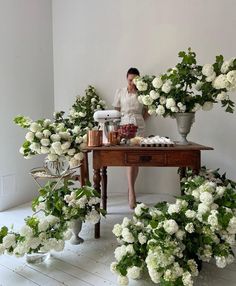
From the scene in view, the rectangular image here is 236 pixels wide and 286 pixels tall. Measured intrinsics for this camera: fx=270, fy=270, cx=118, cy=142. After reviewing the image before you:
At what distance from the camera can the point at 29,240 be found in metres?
1.56

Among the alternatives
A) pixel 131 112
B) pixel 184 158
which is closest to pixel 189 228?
pixel 184 158

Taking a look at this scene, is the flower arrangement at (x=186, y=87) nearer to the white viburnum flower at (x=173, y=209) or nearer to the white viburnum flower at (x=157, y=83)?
the white viburnum flower at (x=157, y=83)

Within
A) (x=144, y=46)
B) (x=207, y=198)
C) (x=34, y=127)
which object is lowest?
(x=207, y=198)

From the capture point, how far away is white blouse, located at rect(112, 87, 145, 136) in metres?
2.88

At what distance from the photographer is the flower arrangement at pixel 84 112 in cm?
305

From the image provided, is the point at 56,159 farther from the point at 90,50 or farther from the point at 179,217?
the point at 90,50

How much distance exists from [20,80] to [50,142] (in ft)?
4.85

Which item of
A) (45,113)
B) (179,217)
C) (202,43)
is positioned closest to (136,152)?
(179,217)

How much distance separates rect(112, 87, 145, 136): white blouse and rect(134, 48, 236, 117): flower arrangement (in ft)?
2.81

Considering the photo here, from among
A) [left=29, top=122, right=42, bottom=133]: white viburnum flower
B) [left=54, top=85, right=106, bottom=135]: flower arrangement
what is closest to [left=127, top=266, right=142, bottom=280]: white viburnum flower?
[left=29, top=122, right=42, bottom=133]: white viburnum flower

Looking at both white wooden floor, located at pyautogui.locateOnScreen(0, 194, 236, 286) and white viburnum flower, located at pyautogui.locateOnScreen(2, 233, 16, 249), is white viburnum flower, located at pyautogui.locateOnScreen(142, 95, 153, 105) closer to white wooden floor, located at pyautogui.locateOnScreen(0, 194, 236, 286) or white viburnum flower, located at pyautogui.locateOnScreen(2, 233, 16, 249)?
white wooden floor, located at pyautogui.locateOnScreen(0, 194, 236, 286)

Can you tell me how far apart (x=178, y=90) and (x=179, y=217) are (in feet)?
2.92

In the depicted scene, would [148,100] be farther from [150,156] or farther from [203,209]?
[203,209]

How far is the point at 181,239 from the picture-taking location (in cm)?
146
